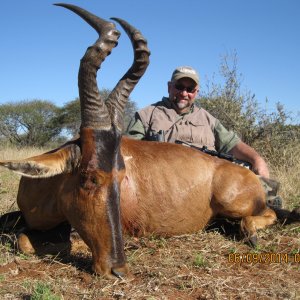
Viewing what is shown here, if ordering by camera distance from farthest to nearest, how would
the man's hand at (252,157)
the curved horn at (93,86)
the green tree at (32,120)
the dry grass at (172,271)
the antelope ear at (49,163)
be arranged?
the green tree at (32,120) < the man's hand at (252,157) < the curved horn at (93,86) < the antelope ear at (49,163) < the dry grass at (172,271)

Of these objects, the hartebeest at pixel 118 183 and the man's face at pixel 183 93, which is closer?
the hartebeest at pixel 118 183

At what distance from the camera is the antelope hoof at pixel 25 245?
460cm

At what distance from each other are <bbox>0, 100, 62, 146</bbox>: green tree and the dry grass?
29407 mm

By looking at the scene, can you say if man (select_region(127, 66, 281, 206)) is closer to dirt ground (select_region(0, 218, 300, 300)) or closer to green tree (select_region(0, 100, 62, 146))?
dirt ground (select_region(0, 218, 300, 300))

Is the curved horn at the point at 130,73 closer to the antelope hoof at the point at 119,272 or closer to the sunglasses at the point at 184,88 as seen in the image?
the antelope hoof at the point at 119,272

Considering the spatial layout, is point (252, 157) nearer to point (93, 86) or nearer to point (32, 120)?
point (93, 86)

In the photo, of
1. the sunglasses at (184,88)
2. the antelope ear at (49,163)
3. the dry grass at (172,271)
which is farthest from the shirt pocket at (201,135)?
the antelope ear at (49,163)

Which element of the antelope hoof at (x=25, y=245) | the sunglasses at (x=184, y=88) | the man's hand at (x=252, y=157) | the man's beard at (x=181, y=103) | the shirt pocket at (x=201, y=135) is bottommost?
the antelope hoof at (x=25, y=245)

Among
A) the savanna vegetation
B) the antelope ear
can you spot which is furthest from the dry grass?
the antelope ear

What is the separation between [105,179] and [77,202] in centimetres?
37

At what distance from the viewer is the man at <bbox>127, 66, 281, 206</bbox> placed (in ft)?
23.5

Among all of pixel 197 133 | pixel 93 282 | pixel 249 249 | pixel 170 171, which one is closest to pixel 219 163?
pixel 170 171

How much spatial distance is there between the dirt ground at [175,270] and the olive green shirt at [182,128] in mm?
2277

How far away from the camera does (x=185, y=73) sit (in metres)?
7.45
